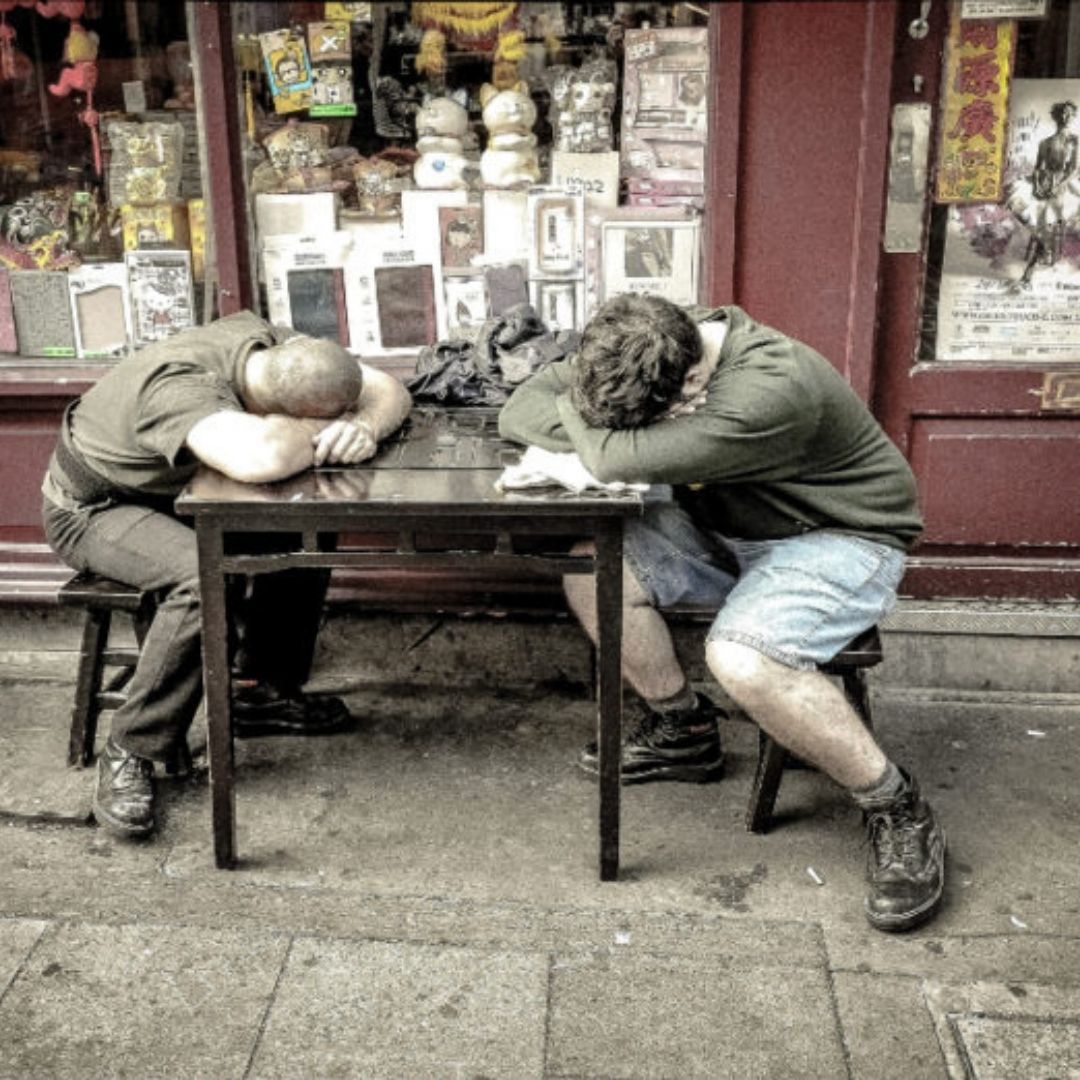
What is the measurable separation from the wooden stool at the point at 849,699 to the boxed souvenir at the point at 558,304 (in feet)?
4.96

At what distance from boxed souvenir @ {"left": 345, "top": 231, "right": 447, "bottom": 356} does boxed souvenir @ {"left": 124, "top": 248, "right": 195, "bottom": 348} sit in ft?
1.70

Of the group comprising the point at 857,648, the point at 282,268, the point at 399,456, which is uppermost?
the point at 282,268

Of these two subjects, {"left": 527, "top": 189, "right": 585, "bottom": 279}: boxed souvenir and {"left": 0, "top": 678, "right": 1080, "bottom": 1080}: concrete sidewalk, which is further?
{"left": 527, "top": 189, "right": 585, "bottom": 279}: boxed souvenir

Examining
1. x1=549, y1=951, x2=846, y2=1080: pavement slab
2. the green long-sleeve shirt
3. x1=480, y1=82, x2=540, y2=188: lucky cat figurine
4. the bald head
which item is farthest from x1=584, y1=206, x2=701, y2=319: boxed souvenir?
x1=549, y1=951, x2=846, y2=1080: pavement slab

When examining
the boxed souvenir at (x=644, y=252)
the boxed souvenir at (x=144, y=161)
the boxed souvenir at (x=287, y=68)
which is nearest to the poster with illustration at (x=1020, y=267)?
the boxed souvenir at (x=644, y=252)

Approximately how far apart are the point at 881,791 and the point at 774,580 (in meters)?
0.56

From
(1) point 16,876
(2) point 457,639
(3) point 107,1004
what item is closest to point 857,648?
(2) point 457,639

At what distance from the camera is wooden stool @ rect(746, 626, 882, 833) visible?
3.32 meters

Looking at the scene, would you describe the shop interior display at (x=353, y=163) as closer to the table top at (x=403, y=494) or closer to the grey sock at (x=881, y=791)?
the table top at (x=403, y=494)

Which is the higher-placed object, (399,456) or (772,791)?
(399,456)

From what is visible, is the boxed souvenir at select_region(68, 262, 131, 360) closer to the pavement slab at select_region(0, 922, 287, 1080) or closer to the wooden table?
the wooden table

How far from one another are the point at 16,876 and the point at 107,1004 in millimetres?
618

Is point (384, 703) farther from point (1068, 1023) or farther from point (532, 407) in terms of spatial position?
point (1068, 1023)

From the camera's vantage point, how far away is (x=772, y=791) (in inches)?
139
